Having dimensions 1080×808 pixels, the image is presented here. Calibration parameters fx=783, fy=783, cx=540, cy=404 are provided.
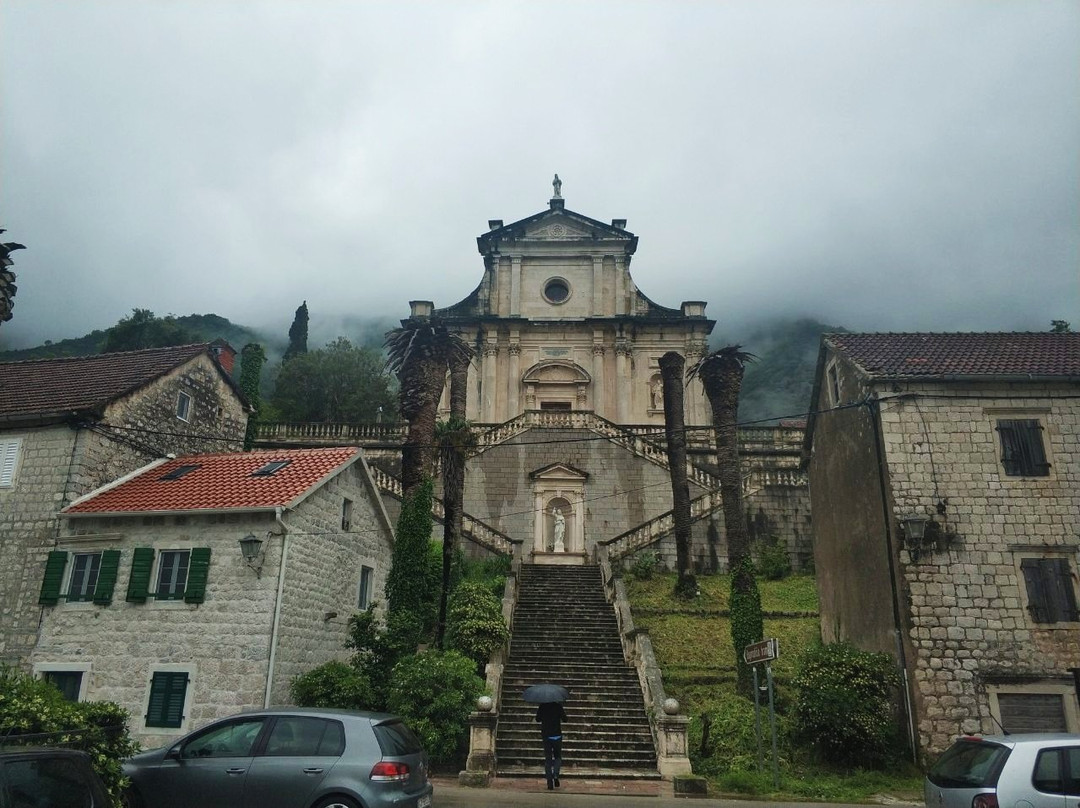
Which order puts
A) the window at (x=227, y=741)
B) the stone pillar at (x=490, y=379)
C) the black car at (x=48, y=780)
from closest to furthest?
the black car at (x=48, y=780) < the window at (x=227, y=741) < the stone pillar at (x=490, y=379)

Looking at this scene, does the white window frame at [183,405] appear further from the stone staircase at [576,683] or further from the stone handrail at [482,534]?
the stone staircase at [576,683]

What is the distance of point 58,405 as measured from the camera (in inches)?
706

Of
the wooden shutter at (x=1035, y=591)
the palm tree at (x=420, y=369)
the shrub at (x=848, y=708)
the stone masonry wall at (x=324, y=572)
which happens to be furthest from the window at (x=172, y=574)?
the wooden shutter at (x=1035, y=591)

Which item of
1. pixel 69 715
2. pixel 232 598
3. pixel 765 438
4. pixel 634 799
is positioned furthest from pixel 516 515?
pixel 69 715

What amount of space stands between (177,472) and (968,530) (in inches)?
679

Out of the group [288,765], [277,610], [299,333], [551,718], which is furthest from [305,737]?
[299,333]

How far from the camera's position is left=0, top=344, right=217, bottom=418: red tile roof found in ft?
59.2

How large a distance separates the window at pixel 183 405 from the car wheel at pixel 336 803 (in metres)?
15.1

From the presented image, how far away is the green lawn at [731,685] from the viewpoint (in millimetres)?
12945

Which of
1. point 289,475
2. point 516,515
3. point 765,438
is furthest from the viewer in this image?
point 765,438

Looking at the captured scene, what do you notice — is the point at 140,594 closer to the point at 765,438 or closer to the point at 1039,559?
the point at 1039,559

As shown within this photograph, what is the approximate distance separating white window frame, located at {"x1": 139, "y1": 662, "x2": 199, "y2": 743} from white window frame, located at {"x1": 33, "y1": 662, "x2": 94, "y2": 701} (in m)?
1.35

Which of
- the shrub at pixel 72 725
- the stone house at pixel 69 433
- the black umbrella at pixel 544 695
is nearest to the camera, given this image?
the shrub at pixel 72 725

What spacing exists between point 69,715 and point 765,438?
31134 millimetres
